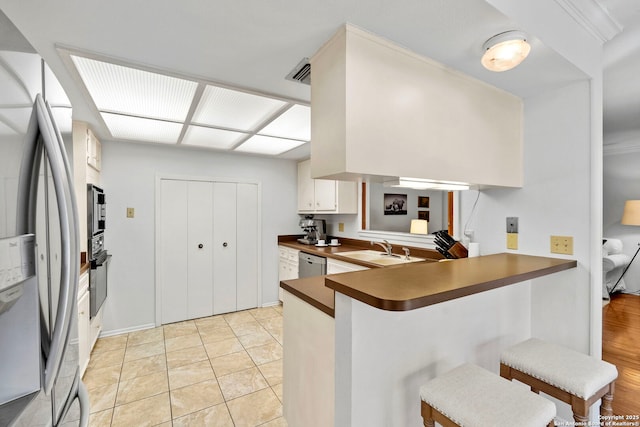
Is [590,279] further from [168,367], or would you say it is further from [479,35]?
[168,367]

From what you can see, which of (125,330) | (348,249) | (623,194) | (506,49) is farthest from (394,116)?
(623,194)

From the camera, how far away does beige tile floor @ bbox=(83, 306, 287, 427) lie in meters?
2.02

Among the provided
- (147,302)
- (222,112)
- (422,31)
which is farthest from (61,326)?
(147,302)

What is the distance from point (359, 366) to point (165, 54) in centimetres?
176

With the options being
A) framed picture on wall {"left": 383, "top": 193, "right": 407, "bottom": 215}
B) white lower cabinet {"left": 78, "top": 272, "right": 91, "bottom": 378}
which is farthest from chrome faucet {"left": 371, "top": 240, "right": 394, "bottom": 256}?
white lower cabinet {"left": 78, "top": 272, "right": 91, "bottom": 378}

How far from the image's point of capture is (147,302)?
140 inches

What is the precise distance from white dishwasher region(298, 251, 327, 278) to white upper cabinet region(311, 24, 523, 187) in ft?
6.93

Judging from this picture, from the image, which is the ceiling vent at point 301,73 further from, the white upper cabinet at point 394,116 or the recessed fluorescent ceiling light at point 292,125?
the recessed fluorescent ceiling light at point 292,125

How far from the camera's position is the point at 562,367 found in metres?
1.34

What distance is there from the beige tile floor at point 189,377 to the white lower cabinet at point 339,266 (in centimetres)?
96

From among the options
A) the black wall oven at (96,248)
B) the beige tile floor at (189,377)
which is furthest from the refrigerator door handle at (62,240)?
the black wall oven at (96,248)

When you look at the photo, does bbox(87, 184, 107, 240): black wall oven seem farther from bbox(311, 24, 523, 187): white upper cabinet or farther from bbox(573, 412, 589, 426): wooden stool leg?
bbox(573, 412, 589, 426): wooden stool leg

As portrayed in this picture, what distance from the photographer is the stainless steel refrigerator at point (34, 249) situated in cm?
59

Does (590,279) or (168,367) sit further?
(168,367)
